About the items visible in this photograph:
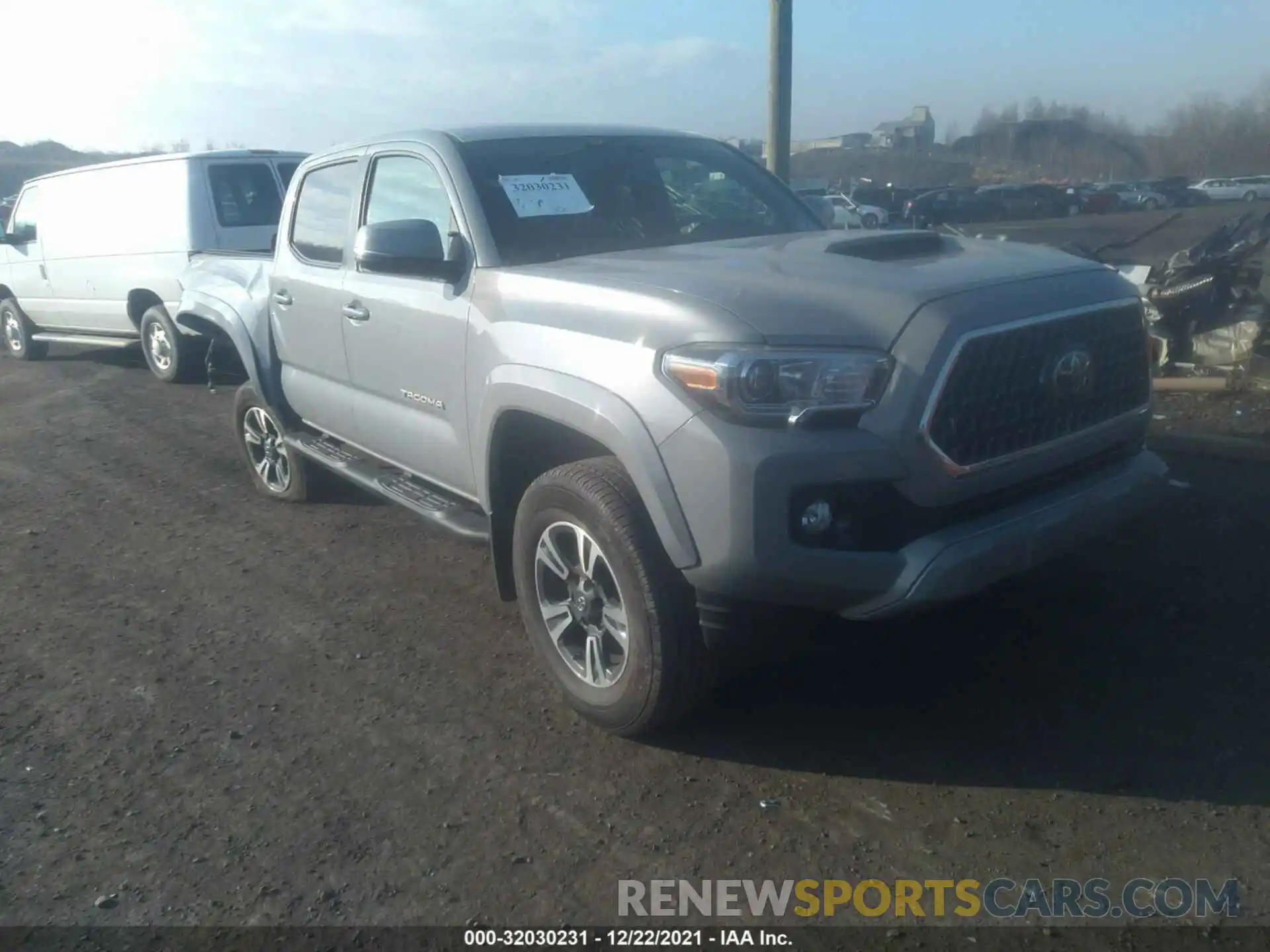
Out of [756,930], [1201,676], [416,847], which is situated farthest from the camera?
[1201,676]

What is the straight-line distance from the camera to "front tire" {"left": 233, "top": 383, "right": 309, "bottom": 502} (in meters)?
6.34

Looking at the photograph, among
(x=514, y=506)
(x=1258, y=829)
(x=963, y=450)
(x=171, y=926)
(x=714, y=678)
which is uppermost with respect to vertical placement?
(x=963, y=450)

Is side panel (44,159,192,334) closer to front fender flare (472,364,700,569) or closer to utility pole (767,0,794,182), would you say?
utility pole (767,0,794,182)

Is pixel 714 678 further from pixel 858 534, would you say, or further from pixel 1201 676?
pixel 1201 676

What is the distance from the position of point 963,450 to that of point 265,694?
9.01ft

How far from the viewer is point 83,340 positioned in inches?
470

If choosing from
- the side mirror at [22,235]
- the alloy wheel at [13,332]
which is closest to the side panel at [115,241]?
the side mirror at [22,235]

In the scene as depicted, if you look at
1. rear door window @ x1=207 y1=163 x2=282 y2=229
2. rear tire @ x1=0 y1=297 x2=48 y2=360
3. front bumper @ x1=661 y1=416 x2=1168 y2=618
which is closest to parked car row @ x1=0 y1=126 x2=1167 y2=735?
front bumper @ x1=661 y1=416 x2=1168 y2=618

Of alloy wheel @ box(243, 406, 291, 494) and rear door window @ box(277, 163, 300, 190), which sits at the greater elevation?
rear door window @ box(277, 163, 300, 190)

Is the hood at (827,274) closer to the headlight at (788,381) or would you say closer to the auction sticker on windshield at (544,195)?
the headlight at (788,381)

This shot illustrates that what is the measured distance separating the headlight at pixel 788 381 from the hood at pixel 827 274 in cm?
6

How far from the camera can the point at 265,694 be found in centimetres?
420

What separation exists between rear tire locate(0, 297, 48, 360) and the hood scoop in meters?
11.9

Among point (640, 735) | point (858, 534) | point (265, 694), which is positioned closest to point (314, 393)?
point (265, 694)
